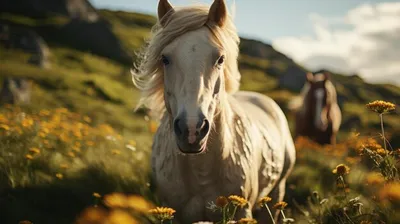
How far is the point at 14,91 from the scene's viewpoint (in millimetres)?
13609

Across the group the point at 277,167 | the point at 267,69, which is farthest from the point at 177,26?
the point at 267,69

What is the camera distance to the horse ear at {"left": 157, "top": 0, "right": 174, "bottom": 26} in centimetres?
313

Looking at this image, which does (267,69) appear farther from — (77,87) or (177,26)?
(177,26)

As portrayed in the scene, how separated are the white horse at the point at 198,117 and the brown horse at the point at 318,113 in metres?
6.65

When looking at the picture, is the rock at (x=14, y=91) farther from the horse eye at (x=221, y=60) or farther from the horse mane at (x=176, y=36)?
the horse eye at (x=221, y=60)

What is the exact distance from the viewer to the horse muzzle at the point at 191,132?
236cm

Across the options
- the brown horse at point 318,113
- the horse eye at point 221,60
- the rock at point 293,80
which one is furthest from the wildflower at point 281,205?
the rock at point 293,80

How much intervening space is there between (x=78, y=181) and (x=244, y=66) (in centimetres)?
6718

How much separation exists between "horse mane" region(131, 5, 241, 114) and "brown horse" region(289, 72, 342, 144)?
23.3 ft

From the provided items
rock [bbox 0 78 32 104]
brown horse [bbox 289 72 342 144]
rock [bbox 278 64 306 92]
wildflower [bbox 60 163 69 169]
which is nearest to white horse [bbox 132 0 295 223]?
wildflower [bbox 60 163 69 169]

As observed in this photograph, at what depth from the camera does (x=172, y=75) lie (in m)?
2.74

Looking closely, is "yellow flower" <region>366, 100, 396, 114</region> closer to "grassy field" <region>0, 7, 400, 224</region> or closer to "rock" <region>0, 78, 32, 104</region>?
"grassy field" <region>0, 7, 400, 224</region>

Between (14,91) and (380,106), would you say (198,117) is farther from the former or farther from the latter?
(14,91)

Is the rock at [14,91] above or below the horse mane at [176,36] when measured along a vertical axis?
below
